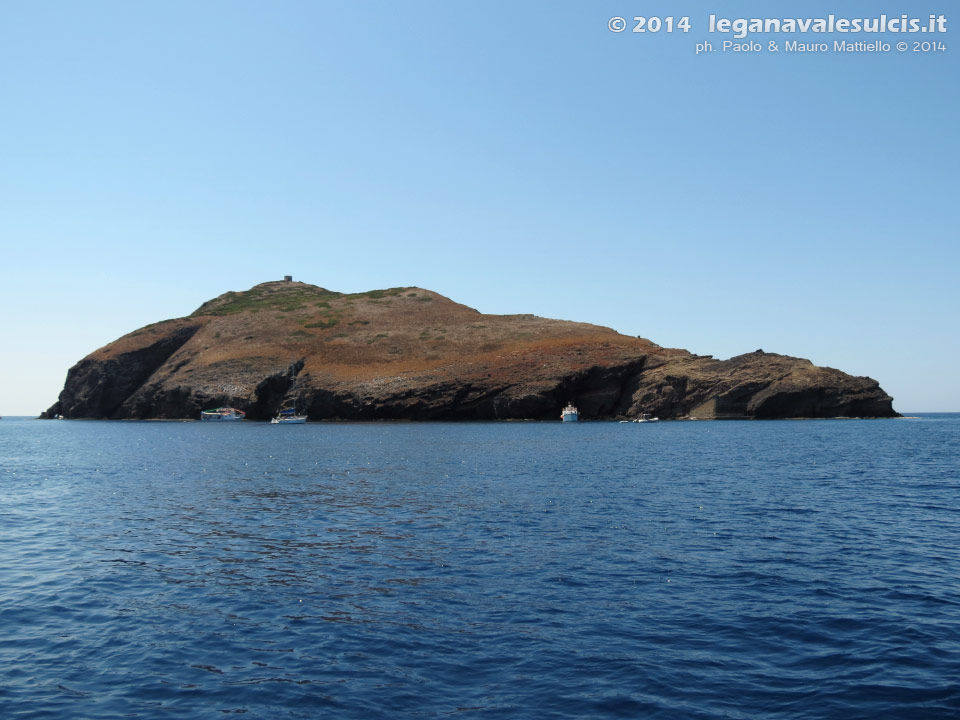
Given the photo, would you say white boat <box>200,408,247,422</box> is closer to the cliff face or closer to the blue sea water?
the cliff face

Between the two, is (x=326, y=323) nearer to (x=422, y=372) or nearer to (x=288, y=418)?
(x=288, y=418)

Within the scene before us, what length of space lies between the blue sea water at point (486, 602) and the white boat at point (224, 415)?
359ft

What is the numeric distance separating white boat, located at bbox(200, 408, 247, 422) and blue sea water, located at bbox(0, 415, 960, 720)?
109549mm

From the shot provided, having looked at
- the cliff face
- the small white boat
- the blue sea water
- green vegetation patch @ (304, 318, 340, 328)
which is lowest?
the blue sea water

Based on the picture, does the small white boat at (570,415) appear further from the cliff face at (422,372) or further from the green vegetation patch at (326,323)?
the green vegetation patch at (326,323)

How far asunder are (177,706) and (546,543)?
1351cm

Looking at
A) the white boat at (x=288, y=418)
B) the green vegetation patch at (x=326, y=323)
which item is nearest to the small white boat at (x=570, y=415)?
the white boat at (x=288, y=418)

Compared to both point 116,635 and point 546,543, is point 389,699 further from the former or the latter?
point 546,543

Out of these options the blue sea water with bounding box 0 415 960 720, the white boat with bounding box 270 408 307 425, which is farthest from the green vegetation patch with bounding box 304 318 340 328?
the blue sea water with bounding box 0 415 960 720

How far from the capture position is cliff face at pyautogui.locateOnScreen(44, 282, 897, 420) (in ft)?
411

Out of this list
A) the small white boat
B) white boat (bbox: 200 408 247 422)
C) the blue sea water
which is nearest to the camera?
the blue sea water

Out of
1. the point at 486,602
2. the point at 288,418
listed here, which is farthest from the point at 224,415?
the point at 486,602

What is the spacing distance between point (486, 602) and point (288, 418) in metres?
124

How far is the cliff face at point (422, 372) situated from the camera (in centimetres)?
12512
